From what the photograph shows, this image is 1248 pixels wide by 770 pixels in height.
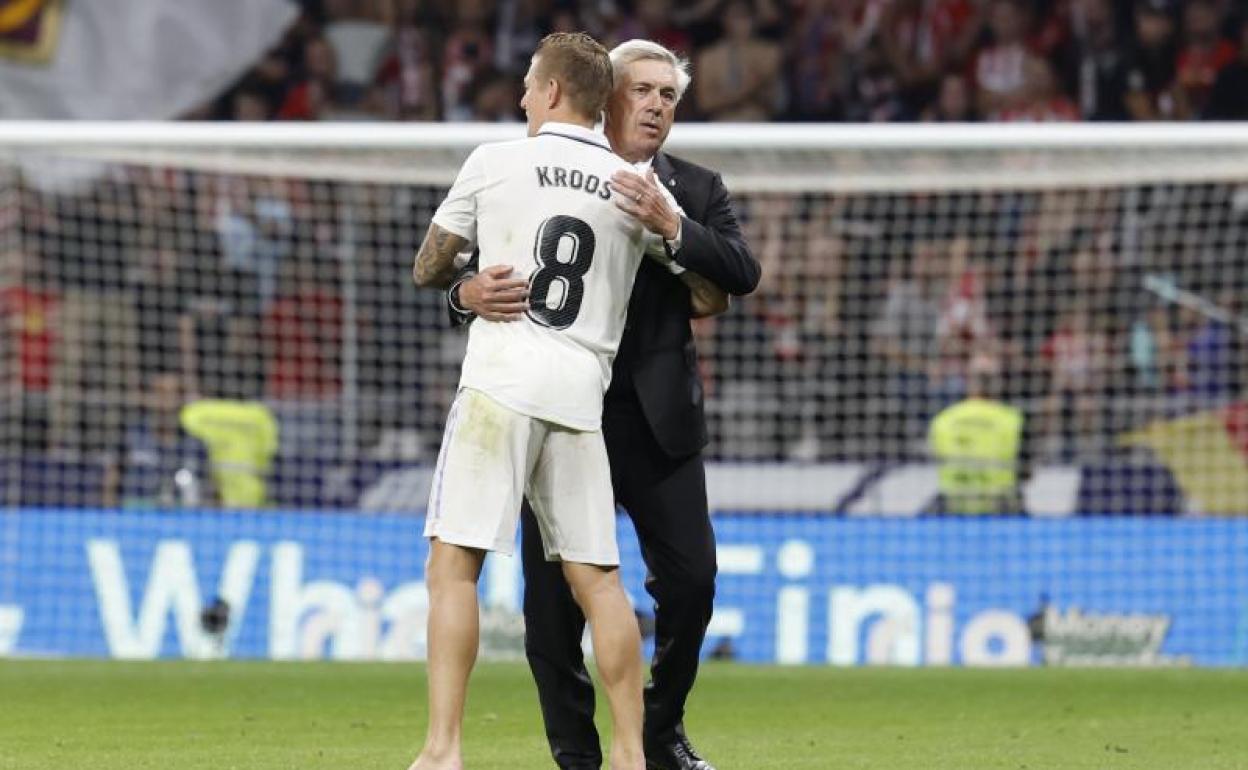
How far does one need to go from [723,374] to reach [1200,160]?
386cm

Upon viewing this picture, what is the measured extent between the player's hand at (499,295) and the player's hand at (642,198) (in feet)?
1.04

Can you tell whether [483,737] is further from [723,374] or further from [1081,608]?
[723,374]

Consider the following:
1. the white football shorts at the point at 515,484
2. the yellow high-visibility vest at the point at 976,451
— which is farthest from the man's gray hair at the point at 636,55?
the yellow high-visibility vest at the point at 976,451

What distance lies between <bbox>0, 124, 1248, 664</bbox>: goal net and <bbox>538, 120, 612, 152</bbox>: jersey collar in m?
5.18

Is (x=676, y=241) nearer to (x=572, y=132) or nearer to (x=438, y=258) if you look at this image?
(x=572, y=132)

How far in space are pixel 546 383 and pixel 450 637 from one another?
65 cm

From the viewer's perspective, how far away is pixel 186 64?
1812 cm

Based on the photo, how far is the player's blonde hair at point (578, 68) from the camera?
5.61m

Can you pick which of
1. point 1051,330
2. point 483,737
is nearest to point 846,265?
point 1051,330

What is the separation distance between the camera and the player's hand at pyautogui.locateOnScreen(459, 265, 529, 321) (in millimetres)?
5492

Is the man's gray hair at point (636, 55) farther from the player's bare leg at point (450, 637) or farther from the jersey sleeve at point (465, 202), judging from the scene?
the player's bare leg at point (450, 637)

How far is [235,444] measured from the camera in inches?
553

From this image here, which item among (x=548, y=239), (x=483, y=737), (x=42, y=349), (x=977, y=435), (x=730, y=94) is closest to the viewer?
(x=548, y=239)

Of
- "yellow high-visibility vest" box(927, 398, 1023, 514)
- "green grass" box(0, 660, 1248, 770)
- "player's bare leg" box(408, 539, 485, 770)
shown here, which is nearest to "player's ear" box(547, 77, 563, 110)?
"player's bare leg" box(408, 539, 485, 770)
